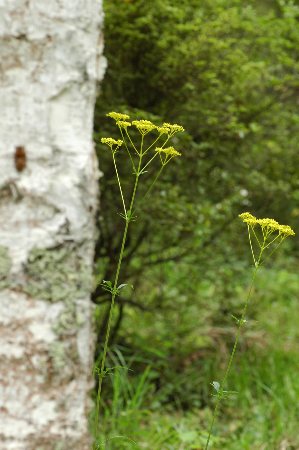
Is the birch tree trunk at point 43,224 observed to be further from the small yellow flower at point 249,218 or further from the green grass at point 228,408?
the green grass at point 228,408

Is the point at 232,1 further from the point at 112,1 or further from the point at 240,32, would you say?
the point at 112,1

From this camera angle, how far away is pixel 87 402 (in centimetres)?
146

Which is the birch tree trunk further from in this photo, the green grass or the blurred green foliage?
the blurred green foliage

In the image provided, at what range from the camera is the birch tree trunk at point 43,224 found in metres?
1.38

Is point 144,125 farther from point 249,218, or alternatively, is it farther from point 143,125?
point 249,218

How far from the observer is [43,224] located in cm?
140

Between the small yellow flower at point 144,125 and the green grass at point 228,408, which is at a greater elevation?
the small yellow flower at point 144,125

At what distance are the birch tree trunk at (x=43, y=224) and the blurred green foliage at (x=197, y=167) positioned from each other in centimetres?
181

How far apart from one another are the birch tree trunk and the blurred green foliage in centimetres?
181

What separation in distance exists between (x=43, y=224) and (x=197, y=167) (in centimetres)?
257

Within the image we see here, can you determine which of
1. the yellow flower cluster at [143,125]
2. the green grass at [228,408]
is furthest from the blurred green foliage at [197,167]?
the yellow flower cluster at [143,125]

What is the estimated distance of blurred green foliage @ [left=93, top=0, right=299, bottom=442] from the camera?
3.45 m

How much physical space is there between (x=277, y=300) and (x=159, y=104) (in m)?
3.02

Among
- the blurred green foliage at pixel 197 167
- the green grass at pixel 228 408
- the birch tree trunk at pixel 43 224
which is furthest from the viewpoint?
the blurred green foliage at pixel 197 167
